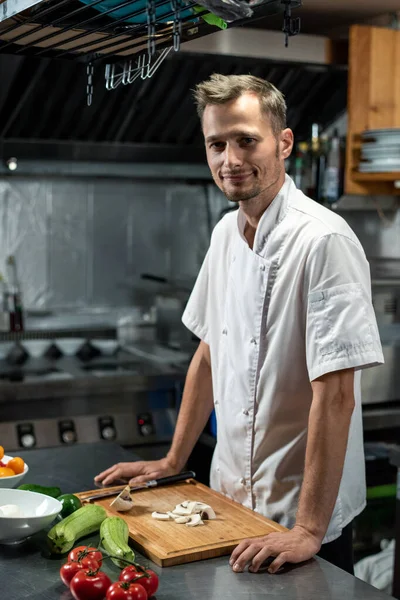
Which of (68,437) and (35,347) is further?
(35,347)

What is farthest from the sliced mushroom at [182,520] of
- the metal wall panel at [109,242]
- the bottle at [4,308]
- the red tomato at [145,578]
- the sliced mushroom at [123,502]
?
the metal wall panel at [109,242]

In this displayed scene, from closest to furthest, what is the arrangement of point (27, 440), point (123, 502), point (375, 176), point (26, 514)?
point (26, 514), point (123, 502), point (27, 440), point (375, 176)

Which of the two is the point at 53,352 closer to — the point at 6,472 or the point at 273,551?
the point at 6,472

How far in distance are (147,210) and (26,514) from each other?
2.95m

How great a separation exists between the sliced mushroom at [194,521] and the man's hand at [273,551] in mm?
168

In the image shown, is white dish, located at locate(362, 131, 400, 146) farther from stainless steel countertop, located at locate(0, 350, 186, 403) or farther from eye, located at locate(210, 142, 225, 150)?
eye, located at locate(210, 142, 225, 150)

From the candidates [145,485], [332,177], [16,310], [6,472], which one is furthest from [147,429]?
[6,472]

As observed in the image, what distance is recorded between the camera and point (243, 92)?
191 cm

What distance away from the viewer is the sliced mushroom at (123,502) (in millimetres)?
1797

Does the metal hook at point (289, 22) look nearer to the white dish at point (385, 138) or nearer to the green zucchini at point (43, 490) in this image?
the green zucchini at point (43, 490)

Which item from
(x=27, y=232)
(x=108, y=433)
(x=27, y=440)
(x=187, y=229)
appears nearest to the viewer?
(x=27, y=440)

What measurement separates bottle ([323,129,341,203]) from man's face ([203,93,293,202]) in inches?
82.7

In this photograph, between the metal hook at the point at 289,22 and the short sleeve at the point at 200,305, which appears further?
the short sleeve at the point at 200,305

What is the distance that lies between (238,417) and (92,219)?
2.52 metres
